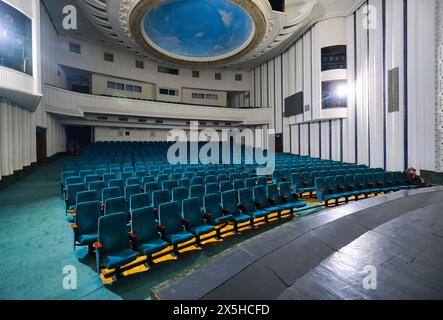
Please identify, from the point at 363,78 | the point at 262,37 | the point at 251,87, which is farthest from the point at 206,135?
the point at 363,78

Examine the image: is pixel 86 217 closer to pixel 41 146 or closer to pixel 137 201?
pixel 137 201

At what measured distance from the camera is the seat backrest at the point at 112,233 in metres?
2.76

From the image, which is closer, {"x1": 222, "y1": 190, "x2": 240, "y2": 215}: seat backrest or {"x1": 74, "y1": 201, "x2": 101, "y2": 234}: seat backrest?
{"x1": 74, "y1": 201, "x2": 101, "y2": 234}: seat backrest

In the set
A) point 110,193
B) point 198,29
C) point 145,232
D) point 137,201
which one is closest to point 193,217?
→ point 145,232

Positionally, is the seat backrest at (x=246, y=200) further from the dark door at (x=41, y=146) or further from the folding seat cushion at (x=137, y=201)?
the dark door at (x=41, y=146)

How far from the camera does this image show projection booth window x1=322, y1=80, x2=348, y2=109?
11898mm

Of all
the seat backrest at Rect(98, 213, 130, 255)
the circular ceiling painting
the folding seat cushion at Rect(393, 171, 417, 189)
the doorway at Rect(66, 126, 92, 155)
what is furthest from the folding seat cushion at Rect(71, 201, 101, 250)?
the doorway at Rect(66, 126, 92, 155)

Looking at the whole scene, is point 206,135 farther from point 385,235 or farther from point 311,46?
point 385,235

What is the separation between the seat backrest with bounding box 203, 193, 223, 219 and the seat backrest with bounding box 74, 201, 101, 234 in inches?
71.5

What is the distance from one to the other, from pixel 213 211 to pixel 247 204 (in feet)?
2.69

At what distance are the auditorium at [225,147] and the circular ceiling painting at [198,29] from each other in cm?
12

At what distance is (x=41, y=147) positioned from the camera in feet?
35.4

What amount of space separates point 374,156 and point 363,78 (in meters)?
4.04

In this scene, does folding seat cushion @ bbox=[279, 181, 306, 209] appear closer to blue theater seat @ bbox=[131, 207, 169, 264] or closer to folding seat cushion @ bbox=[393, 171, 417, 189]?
blue theater seat @ bbox=[131, 207, 169, 264]
